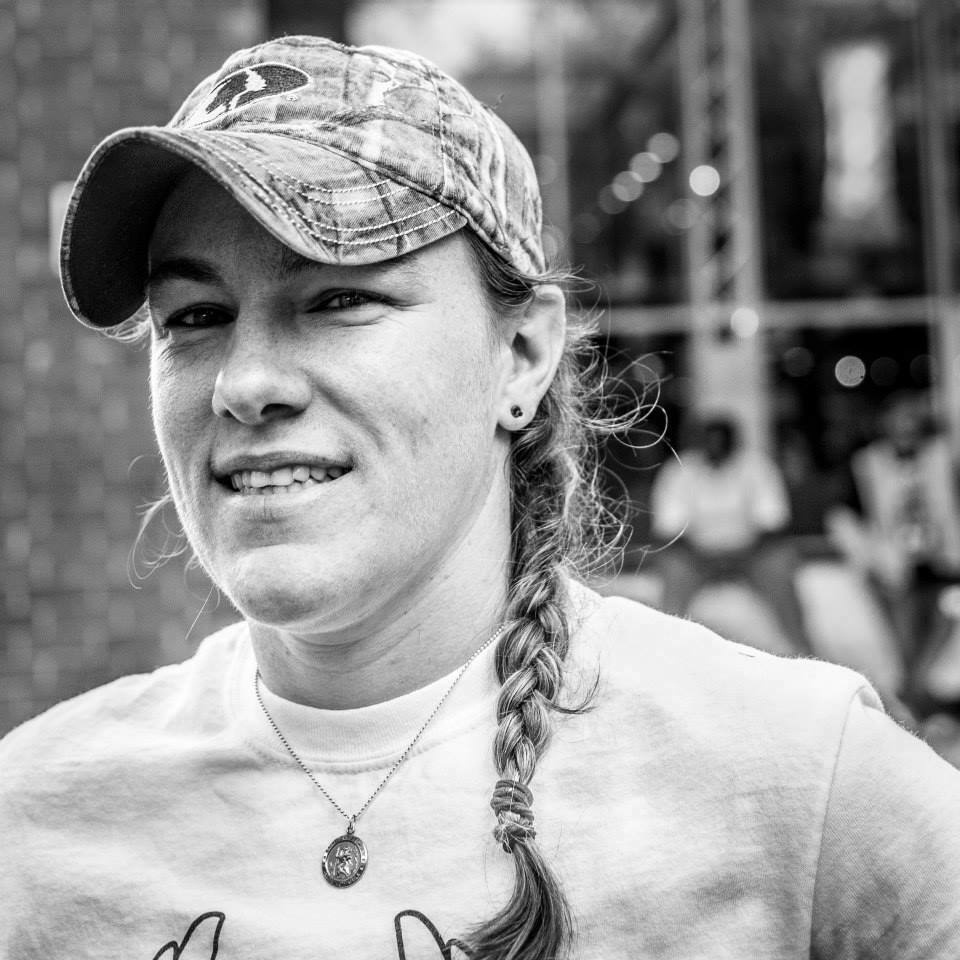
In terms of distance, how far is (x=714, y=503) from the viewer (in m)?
7.00

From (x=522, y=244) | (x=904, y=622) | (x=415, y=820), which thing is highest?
(x=522, y=244)

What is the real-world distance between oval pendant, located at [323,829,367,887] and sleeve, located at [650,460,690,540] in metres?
5.17

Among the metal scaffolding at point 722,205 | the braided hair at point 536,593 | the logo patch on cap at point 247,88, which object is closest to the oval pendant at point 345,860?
the braided hair at point 536,593

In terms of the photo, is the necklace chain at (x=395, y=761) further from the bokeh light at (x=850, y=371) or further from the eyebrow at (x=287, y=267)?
the bokeh light at (x=850, y=371)

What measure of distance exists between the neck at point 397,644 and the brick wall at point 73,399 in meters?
4.69

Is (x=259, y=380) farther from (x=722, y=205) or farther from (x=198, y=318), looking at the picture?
(x=722, y=205)

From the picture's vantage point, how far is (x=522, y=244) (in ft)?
5.98

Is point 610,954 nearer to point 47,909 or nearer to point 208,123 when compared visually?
point 47,909

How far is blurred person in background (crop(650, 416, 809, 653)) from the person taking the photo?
5871 millimetres

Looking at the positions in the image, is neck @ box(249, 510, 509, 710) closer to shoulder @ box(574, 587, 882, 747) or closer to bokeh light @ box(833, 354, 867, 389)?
shoulder @ box(574, 587, 882, 747)

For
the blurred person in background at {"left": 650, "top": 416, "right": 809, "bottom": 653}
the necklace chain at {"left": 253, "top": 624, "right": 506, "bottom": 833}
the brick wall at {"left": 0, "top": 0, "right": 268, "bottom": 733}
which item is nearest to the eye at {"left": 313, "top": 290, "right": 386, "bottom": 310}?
the necklace chain at {"left": 253, "top": 624, "right": 506, "bottom": 833}

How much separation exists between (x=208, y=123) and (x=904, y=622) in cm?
524

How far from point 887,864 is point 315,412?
867 millimetres

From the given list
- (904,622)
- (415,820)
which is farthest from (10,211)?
(415,820)
